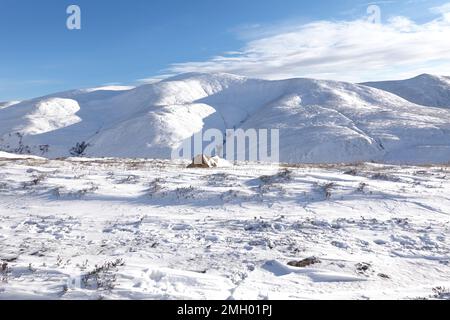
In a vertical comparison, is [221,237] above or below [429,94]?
below

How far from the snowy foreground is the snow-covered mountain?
226 ft

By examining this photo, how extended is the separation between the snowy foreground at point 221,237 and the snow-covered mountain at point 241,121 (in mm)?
68862

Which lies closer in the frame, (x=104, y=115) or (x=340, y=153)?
(x=340, y=153)

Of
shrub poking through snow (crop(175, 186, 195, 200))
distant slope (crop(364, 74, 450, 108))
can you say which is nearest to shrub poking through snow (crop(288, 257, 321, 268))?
shrub poking through snow (crop(175, 186, 195, 200))

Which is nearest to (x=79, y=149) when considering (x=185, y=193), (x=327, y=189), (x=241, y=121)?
(x=241, y=121)

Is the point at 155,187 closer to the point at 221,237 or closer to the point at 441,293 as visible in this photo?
→ the point at 221,237

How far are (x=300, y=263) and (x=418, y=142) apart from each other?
9294 cm

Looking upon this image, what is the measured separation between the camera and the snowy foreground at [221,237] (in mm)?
6691

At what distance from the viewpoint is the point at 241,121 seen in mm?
144375

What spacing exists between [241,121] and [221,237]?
5355 inches

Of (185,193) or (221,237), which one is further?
(185,193)
